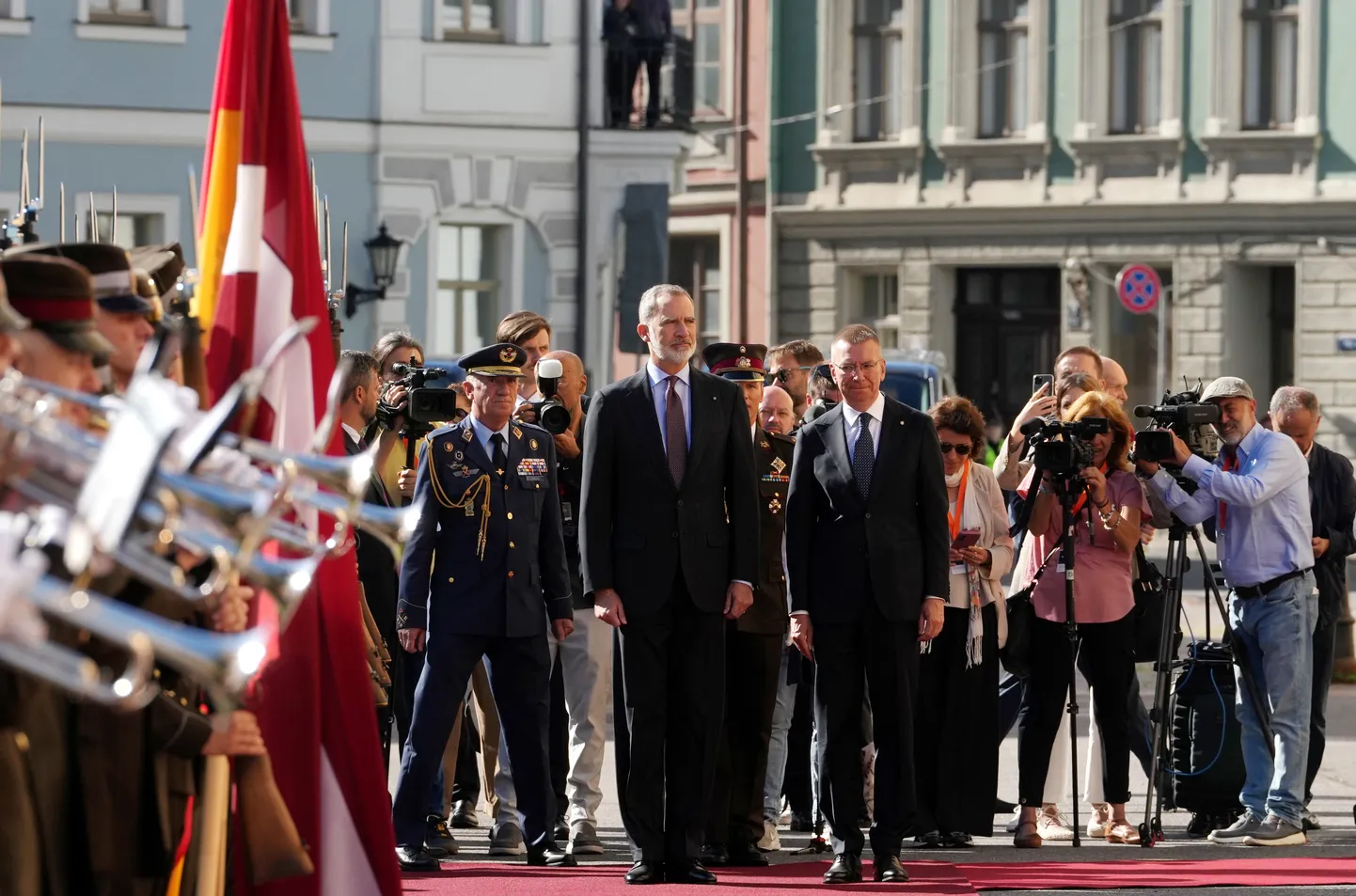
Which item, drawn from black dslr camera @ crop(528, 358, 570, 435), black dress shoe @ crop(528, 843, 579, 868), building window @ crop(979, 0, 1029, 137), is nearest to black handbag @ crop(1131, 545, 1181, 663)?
black dslr camera @ crop(528, 358, 570, 435)

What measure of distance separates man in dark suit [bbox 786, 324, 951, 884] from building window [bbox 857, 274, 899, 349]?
28.5 meters

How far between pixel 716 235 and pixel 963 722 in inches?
1185

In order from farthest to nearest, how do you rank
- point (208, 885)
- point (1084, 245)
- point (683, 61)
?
point (1084, 245) < point (683, 61) < point (208, 885)

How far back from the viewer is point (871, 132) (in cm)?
3825

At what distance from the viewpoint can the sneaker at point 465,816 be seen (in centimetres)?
1077

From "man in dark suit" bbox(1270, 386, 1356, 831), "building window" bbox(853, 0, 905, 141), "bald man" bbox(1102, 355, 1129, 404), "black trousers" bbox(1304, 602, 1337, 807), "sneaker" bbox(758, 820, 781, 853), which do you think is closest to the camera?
"sneaker" bbox(758, 820, 781, 853)

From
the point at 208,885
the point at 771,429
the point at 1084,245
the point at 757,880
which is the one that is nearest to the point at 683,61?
the point at 1084,245

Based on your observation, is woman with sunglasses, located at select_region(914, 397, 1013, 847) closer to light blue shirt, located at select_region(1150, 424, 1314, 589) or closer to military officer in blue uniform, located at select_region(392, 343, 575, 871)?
light blue shirt, located at select_region(1150, 424, 1314, 589)

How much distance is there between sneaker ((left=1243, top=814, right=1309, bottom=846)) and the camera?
33.4ft

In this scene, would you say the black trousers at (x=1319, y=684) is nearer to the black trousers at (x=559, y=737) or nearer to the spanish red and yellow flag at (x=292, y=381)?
the black trousers at (x=559, y=737)

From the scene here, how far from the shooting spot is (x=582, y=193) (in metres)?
28.3

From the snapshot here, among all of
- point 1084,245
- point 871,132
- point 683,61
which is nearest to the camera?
point 683,61

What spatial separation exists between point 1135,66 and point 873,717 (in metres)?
28.0

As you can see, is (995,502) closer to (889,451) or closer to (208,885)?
(889,451)
